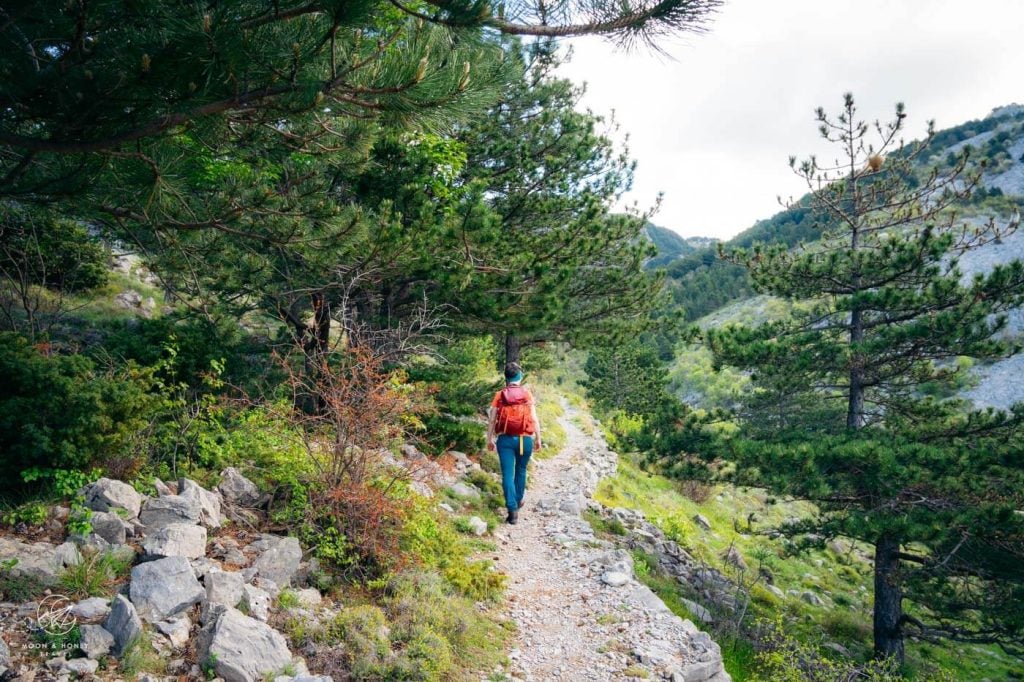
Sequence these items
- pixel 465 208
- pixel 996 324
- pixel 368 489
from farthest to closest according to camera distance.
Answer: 1. pixel 996 324
2. pixel 465 208
3. pixel 368 489

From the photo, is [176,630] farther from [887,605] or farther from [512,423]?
[887,605]

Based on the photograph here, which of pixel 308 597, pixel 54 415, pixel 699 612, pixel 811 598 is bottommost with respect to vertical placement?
pixel 811 598

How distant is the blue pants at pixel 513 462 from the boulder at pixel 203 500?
330cm

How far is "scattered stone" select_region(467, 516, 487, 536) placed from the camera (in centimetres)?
723

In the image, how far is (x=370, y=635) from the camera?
3977 millimetres

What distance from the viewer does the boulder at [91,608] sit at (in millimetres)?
3211

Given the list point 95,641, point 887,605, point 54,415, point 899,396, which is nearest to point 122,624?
point 95,641

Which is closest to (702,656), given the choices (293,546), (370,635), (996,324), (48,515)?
(370,635)

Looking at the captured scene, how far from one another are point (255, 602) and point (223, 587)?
0.86 feet

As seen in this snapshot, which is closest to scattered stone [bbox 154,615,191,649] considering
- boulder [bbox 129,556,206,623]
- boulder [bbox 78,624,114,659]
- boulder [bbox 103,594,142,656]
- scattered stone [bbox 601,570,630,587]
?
boulder [bbox 129,556,206,623]

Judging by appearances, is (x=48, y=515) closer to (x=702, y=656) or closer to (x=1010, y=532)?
(x=702, y=656)

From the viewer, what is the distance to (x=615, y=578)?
640 centimetres

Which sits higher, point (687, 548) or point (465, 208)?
point (465, 208)

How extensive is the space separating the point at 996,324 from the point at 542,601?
9.81m
